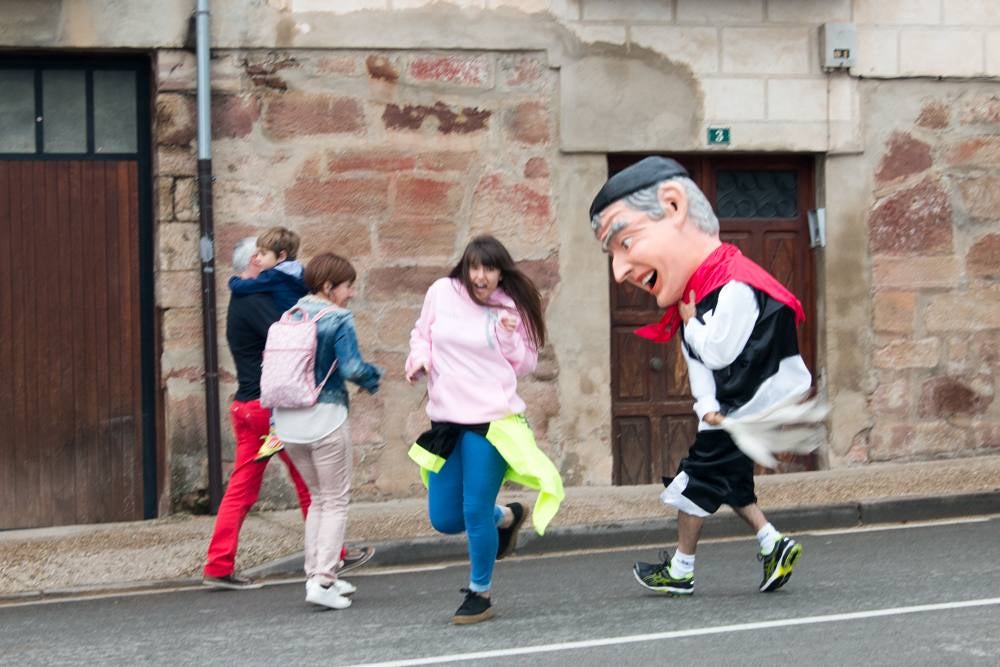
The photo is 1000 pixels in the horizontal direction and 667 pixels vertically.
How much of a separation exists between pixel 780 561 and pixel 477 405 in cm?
149

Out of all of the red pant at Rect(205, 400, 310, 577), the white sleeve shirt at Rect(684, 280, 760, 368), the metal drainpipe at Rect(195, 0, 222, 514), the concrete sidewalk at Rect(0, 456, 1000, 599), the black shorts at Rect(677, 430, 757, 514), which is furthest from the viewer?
the metal drainpipe at Rect(195, 0, 222, 514)

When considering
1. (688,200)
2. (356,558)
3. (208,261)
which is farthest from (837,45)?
(356,558)

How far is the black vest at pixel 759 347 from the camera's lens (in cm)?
677

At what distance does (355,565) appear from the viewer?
8227mm

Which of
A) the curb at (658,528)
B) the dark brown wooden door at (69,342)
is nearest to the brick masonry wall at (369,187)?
the dark brown wooden door at (69,342)

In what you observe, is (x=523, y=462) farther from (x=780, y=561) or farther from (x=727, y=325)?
(x=780, y=561)

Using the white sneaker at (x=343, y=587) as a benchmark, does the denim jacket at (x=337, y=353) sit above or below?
above

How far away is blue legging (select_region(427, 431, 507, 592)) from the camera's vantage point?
6863 millimetres

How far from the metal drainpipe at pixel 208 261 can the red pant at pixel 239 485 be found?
2305mm

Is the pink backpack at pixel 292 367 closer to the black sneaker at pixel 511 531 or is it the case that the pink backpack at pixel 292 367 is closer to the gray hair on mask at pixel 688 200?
the black sneaker at pixel 511 531

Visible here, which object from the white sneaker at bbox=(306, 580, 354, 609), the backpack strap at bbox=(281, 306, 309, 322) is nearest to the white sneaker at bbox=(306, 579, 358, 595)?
the white sneaker at bbox=(306, 580, 354, 609)

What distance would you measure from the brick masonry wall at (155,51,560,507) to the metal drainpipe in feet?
0.36

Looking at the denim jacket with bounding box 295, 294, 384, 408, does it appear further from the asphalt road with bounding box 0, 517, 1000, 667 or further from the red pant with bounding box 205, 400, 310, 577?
the asphalt road with bounding box 0, 517, 1000, 667

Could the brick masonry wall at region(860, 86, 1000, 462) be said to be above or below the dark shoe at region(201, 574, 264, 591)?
above
